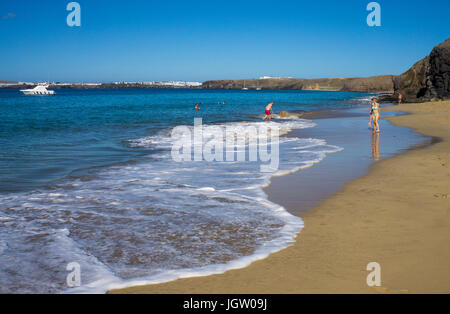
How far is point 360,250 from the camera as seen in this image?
4.73m

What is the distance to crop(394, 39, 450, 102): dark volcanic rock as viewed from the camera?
4684cm

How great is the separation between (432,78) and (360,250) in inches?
2067

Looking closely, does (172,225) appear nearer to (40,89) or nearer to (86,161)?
(86,161)

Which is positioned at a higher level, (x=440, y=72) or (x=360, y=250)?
(x=440, y=72)

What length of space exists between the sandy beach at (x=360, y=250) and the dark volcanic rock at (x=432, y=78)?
46.3 meters

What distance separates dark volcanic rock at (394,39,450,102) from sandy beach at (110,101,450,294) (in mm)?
46324

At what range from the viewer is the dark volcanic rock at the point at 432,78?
154 ft

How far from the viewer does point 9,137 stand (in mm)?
19969
